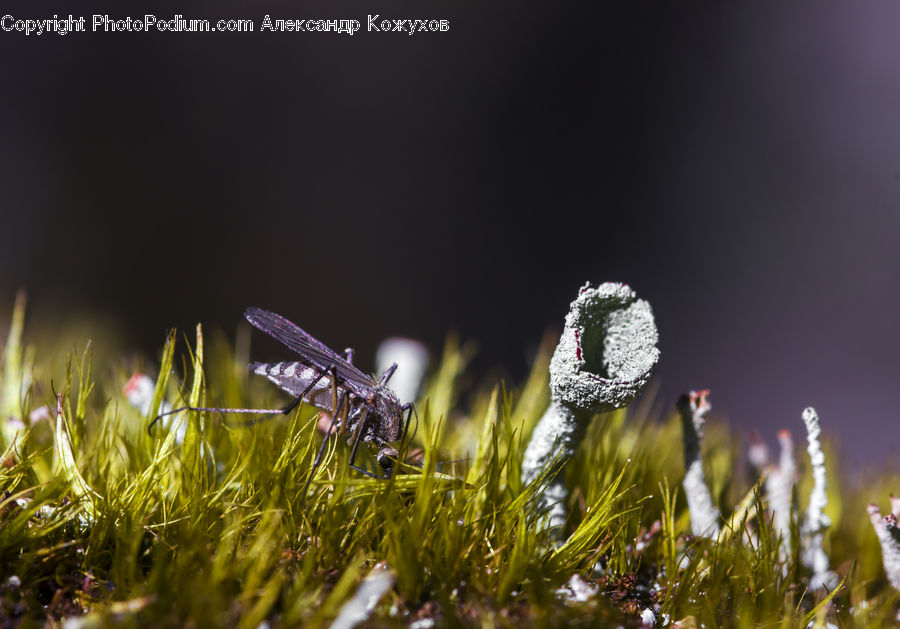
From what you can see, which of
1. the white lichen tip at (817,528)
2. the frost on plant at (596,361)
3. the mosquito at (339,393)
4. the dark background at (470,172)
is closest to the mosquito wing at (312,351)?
the mosquito at (339,393)

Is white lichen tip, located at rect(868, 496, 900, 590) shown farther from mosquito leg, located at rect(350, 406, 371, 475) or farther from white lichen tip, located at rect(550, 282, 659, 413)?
mosquito leg, located at rect(350, 406, 371, 475)

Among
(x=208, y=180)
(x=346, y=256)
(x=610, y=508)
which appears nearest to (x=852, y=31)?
(x=346, y=256)

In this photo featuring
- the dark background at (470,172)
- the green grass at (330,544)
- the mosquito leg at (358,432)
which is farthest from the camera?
the dark background at (470,172)

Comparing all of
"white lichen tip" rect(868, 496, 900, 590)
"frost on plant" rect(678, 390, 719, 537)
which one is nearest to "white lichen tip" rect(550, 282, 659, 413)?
"frost on plant" rect(678, 390, 719, 537)

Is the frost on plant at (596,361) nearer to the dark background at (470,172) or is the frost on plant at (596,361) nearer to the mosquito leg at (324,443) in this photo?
the mosquito leg at (324,443)

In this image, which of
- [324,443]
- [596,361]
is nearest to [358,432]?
[324,443]
